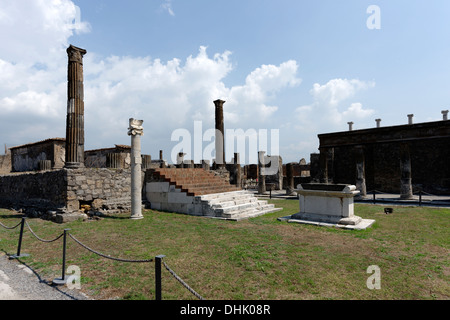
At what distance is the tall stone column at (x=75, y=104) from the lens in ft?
34.4

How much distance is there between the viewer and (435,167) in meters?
19.6

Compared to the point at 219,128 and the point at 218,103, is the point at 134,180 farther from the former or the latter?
the point at 218,103

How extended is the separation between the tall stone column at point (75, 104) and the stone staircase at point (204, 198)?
335 cm

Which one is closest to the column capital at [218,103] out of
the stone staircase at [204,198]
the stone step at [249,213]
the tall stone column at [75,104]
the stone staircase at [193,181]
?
the stone staircase at [193,181]

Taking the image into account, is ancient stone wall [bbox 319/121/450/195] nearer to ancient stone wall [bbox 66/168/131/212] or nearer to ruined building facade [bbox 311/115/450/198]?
ruined building facade [bbox 311/115/450/198]

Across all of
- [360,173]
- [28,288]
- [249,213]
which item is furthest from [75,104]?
[360,173]

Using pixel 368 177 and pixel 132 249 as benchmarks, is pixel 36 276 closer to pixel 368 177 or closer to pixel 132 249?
pixel 132 249

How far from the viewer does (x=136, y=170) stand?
9625 millimetres

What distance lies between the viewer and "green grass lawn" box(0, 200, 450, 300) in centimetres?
360

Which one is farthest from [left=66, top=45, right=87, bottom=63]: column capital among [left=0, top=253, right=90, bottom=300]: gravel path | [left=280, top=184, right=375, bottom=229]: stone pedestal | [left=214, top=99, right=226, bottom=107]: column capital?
[left=280, top=184, right=375, bottom=229]: stone pedestal

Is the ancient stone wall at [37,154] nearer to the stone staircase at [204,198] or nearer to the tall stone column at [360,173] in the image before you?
the stone staircase at [204,198]

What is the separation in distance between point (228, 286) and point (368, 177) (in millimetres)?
22590

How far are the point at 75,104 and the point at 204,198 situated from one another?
672cm
